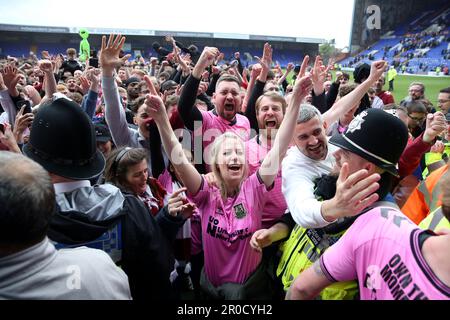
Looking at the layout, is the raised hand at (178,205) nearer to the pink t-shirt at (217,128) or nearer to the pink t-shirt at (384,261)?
the pink t-shirt at (384,261)

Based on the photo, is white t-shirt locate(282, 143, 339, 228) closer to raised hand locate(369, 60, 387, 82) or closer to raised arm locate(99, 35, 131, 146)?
raised hand locate(369, 60, 387, 82)

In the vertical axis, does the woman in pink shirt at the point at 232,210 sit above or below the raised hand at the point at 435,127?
below

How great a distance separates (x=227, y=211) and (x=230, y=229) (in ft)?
0.39

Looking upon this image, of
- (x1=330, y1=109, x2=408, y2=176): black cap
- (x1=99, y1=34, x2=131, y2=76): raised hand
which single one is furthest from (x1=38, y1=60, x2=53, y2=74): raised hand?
(x1=330, y1=109, x2=408, y2=176): black cap

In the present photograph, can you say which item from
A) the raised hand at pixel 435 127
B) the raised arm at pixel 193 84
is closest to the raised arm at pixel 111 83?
the raised arm at pixel 193 84

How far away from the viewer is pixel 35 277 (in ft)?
3.24

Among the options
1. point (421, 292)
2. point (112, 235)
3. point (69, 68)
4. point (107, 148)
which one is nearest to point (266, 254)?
point (112, 235)

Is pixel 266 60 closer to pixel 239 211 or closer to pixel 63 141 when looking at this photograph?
pixel 239 211

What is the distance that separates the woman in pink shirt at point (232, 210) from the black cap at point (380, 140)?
671mm

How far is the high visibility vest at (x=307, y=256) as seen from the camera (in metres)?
1.45

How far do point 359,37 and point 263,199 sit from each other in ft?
144

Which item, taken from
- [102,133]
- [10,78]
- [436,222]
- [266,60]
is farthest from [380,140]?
[10,78]

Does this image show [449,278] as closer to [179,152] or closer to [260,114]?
[179,152]

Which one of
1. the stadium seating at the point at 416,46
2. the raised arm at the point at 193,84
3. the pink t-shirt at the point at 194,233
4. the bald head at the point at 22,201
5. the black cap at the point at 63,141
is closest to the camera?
the bald head at the point at 22,201
